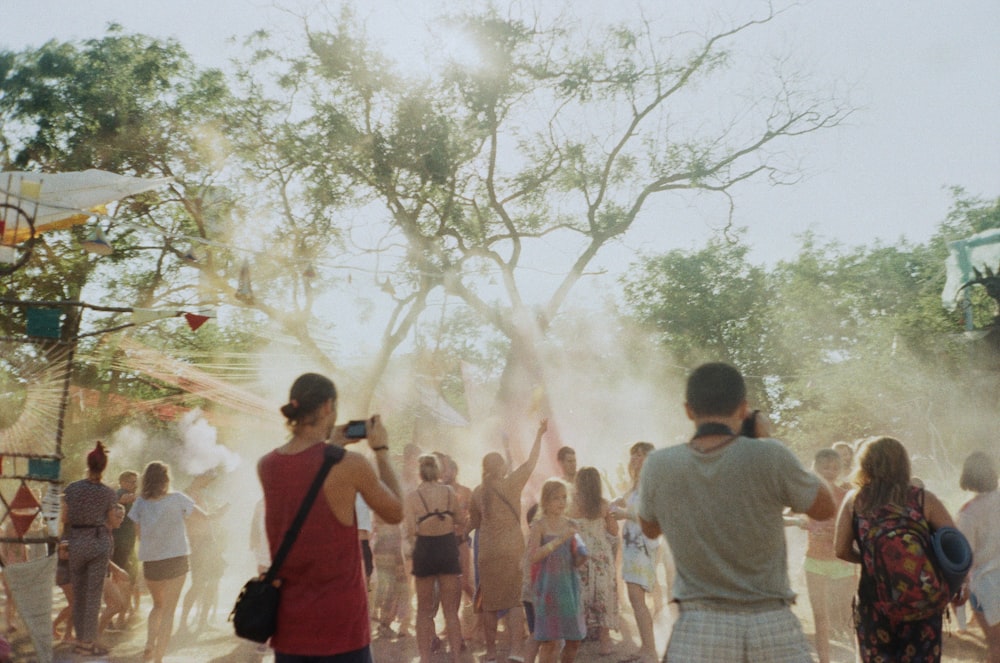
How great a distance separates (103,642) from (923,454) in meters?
22.5

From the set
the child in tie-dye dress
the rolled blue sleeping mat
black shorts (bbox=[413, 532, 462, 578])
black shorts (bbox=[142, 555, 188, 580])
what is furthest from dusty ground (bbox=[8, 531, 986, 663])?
the rolled blue sleeping mat

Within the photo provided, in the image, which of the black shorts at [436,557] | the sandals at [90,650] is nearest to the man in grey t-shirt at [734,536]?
the black shorts at [436,557]

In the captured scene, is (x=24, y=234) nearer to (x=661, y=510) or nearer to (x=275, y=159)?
(x=661, y=510)

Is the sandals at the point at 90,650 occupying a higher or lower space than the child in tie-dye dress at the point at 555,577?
lower

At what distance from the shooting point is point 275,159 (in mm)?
19500

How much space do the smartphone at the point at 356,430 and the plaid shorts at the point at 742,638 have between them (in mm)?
1481

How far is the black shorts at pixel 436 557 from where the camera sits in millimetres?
7820

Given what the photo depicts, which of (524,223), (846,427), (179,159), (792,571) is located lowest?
(792,571)

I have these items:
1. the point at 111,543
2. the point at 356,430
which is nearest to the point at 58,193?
the point at 111,543

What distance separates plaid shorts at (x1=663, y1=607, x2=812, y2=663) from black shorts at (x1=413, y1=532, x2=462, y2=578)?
5052 millimetres

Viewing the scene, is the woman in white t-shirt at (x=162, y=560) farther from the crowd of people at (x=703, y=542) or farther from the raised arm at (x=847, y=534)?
the raised arm at (x=847, y=534)

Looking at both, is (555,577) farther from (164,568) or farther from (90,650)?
(90,650)

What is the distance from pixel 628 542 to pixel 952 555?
4.56 meters

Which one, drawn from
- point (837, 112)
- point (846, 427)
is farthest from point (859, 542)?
point (846, 427)
